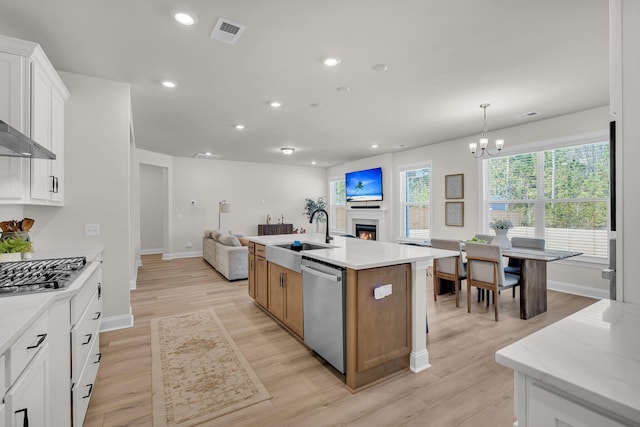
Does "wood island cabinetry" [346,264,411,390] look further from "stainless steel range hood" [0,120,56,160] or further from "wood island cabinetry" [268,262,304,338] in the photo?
"stainless steel range hood" [0,120,56,160]

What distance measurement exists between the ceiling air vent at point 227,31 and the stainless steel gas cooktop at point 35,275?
1993mm

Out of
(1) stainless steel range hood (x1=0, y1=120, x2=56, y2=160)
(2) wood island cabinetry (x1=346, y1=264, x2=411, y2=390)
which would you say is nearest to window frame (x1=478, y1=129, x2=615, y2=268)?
(2) wood island cabinetry (x1=346, y1=264, x2=411, y2=390)

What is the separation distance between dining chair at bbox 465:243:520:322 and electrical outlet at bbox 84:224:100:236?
13.7 feet

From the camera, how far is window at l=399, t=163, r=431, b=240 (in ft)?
22.3

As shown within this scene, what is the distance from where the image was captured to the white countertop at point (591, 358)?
1.97 feet

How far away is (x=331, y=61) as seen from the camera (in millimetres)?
2832

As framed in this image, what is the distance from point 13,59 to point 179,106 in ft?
6.77

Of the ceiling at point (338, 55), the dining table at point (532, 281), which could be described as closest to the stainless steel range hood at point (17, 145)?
the ceiling at point (338, 55)

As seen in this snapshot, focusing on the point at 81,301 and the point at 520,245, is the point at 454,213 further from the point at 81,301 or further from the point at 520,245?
the point at 81,301

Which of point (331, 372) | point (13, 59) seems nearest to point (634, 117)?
point (331, 372)

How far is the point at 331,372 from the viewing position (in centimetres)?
242

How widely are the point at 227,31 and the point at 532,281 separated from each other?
4.20 meters

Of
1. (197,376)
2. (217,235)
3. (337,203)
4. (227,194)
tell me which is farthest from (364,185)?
(197,376)

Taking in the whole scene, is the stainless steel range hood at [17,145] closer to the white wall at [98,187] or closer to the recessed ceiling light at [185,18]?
the white wall at [98,187]
